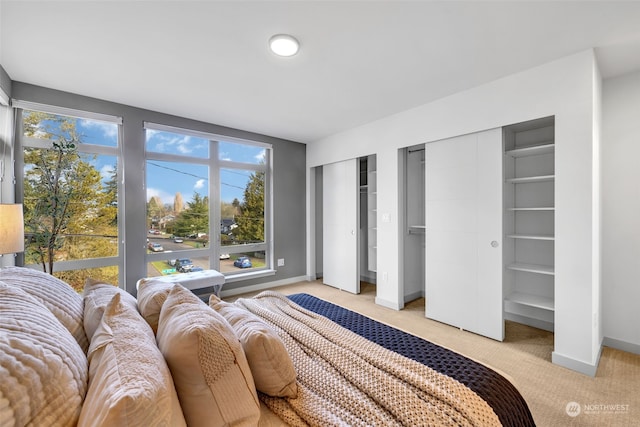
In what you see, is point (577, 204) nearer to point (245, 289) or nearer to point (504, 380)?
point (504, 380)

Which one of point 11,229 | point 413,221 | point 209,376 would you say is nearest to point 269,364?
point 209,376

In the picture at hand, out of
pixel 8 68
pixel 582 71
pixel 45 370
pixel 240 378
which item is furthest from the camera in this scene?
pixel 8 68

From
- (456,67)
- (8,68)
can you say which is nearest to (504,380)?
(456,67)

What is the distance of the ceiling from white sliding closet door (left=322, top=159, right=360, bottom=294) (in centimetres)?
151

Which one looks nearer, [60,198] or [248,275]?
[60,198]

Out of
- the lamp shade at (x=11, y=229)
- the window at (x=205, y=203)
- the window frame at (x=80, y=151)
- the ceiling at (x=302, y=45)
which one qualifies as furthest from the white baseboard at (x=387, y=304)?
the lamp shade at (x=11, y=229)

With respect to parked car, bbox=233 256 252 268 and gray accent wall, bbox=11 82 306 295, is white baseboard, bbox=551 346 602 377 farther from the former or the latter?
parked car, bbox=233 256 252 268

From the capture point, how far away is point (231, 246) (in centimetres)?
434

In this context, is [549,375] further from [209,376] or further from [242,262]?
[242,262]

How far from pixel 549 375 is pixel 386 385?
2.09 m

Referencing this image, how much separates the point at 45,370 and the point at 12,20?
2600mm

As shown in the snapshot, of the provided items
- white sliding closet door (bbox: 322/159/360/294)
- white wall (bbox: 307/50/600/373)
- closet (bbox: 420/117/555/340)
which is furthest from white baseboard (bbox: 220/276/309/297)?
white wall (bbox: 307/50/600/373)

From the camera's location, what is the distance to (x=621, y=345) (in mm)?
2590

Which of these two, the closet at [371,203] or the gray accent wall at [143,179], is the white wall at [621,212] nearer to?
the closet at [371,203]
